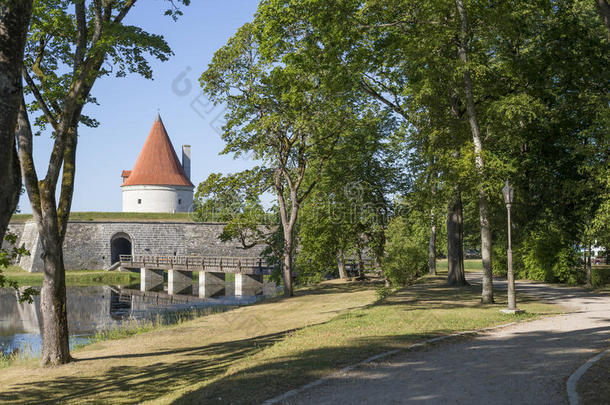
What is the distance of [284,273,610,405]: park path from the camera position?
5852 millimetres

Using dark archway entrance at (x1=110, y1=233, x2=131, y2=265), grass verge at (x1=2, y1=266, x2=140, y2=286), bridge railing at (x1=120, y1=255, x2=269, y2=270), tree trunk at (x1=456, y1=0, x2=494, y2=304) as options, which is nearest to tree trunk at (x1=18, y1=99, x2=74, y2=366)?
tree trunk at (x1=456, y1=0, x2=494, y2=304)

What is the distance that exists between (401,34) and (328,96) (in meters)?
5.63

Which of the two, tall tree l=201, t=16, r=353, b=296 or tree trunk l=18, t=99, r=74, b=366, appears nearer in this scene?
tree trunk l=18, t=99, r=74, b=366

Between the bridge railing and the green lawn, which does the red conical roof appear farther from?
the green lawn

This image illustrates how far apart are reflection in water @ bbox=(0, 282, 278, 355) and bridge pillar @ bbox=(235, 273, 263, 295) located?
0.17 metres

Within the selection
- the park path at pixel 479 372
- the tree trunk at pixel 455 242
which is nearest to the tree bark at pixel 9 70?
the park path at pixel 479 372

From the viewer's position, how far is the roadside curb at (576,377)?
18.0 ft

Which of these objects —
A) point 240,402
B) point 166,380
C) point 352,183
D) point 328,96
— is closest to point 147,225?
point 352,183

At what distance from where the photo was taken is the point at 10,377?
1117cm

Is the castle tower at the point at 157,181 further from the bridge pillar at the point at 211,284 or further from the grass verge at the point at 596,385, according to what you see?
the grass verge at the point at 596,385

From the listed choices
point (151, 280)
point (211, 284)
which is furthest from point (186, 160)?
point (211, 284)

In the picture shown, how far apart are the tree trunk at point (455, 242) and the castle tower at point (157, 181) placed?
4758 centimetres

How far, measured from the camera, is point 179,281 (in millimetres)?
45875

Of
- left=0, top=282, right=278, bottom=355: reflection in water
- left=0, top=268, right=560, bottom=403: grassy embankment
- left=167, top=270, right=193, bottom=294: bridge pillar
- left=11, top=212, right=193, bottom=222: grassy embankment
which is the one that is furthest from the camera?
left=11, top=212, right=193, bottom=222: grassy embankment
